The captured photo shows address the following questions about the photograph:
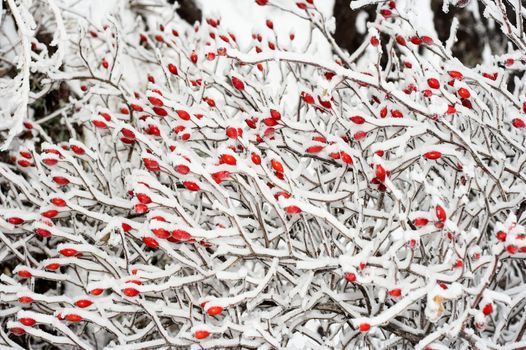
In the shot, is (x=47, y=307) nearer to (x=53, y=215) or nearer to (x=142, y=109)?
(x=53, y=215)

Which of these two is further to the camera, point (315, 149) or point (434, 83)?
point (315, 149)

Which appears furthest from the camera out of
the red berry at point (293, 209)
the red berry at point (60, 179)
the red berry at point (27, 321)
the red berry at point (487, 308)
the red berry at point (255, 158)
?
the red berry at point (60, 179)

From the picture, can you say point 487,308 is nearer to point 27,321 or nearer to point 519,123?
point 519,123

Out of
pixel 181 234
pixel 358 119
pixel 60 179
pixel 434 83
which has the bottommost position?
pixel 60 179

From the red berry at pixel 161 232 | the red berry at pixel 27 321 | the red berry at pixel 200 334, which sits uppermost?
the red berry at pixel 161 232

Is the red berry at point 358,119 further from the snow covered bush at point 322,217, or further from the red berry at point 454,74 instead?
the red berry at point 454,74

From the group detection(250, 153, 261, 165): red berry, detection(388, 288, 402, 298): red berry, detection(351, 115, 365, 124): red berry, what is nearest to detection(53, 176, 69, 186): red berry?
detection(250, 153, 261, 165): red berry

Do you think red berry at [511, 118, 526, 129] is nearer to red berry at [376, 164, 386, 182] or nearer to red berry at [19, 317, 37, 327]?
red berry at [376, 164, 386, 182]

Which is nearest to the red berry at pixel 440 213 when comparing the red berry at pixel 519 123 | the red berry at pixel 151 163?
the red berry at pixel 519 123

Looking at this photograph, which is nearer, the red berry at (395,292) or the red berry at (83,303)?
the red berry at (395,292)

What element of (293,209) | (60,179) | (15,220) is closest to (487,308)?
(293,209)

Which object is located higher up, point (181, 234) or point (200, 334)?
point (181, 234)

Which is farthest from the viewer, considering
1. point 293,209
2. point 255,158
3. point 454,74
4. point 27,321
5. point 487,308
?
point 27,321

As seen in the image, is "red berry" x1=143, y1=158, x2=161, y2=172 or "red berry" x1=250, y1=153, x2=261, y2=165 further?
"red berry" x1=143, y1=158, x2=161, y2=172
